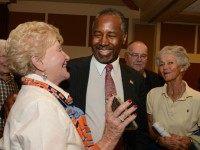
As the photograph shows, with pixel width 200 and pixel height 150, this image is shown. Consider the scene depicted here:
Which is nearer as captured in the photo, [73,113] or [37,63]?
[37,63]

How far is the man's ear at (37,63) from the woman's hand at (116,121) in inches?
15.5

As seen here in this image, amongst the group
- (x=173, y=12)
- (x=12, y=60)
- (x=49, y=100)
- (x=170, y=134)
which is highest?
(x=173, y=12)

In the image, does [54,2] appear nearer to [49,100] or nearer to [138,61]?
[138,61]

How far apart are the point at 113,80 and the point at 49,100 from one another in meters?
1.00

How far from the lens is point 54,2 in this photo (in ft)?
25.0

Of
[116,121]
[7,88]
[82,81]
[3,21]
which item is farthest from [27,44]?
[3,21]

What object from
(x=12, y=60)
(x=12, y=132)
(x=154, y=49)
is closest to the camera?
(x=12, y=132)

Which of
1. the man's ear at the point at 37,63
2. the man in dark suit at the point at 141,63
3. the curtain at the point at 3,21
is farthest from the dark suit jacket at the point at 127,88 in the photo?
the curtain at the point at 3,21

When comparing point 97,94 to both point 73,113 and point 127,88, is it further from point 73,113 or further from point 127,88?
point 73,113

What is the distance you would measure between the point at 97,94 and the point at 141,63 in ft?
5.55

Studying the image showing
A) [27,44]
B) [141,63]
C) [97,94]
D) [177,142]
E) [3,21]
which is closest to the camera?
[27,44]

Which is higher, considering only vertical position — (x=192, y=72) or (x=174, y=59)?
(x=174, y=59)

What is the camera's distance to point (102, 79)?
248cm

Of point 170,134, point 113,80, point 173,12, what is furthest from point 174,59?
point 173,12
